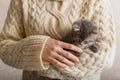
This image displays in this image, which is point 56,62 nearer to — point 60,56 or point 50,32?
point 60,56

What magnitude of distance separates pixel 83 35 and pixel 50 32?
18cm

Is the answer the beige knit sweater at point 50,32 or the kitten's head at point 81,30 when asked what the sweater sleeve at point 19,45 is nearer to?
the beige knit sweater at point 50,32

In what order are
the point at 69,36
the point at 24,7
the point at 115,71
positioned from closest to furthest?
1. the point at 69,36
2. the point at 24,7
3. the point at 115,71

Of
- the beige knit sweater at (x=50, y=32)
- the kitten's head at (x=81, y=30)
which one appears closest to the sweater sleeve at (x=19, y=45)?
the beige knit sweater at (x=50, y=32)

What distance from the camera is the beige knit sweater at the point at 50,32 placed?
799 mm

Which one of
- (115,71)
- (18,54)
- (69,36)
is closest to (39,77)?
(18,54)

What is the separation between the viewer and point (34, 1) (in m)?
0.91

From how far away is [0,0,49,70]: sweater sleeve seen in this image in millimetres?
799

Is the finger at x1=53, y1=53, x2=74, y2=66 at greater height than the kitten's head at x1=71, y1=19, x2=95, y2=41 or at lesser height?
lesser

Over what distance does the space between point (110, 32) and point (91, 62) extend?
0.41ft

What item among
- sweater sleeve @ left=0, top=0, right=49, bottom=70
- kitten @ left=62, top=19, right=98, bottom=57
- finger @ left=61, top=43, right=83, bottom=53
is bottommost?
sweater sleeve @ left=0, top=0, right=49, bottom=70

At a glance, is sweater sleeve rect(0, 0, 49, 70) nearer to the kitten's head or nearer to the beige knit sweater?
the beige knit sweater

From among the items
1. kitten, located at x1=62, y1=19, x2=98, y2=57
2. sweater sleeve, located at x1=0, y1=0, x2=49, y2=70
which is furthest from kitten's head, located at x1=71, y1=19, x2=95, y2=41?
sweater sleeve, located at x1=0, y1=0, x2=49, y2=70

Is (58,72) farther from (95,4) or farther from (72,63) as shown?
(95,4)
